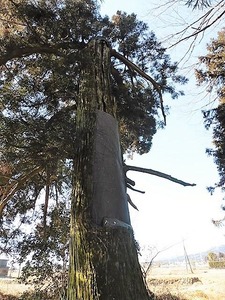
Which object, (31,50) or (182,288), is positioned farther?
(182,288)

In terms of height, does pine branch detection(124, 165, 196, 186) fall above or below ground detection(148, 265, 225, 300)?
above

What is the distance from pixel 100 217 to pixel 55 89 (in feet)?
8.68

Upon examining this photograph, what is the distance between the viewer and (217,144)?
5582 millimetres

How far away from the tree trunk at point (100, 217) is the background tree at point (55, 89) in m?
0.25

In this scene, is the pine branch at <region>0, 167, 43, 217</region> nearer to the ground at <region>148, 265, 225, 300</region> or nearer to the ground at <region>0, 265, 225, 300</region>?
the ground at <region>0, 265, 225, 300</region>

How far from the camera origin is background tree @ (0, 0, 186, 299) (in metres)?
3.54

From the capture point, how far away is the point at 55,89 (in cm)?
399

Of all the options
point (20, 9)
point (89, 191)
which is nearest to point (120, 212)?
point (89, 191)

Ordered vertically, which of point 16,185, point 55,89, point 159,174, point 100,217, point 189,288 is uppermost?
point 55,89

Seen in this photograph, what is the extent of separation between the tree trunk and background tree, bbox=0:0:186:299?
0.25 meters

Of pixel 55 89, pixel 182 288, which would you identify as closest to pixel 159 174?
pixel 55 89

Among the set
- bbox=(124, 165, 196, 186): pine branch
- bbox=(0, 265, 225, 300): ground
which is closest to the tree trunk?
bbox=(124, 165, 196, 186): pine branch

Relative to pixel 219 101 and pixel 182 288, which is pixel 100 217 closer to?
pixel 219 101

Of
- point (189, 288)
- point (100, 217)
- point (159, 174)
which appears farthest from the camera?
point (189, 288)
